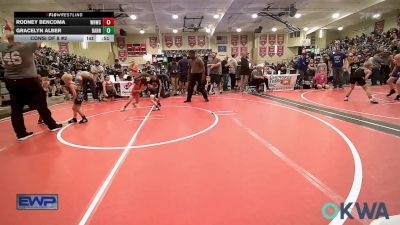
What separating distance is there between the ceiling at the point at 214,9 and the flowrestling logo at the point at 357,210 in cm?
1561

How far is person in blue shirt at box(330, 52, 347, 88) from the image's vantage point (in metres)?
11.9

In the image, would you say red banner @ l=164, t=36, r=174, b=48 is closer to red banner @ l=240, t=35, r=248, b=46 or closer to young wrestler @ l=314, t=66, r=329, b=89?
red banner @ l=240, t=35, r=248, b=46

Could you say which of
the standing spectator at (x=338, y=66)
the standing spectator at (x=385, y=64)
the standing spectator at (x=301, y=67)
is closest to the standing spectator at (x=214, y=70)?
the standing spectator at (x=301, y=67)

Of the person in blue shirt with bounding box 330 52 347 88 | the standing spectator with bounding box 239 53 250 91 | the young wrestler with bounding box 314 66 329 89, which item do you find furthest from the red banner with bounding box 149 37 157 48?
the person in blue shirt with bounding box 330 52 347 88

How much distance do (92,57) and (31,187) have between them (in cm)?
2787

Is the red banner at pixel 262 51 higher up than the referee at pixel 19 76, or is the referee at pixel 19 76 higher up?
the red banner at pixel 262 51

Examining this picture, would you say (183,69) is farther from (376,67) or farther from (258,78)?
(376,67)

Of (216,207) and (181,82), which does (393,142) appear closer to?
(216,207)

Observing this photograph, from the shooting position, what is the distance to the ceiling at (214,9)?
1639 cm

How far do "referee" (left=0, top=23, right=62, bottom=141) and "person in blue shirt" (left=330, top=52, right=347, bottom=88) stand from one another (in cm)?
1153

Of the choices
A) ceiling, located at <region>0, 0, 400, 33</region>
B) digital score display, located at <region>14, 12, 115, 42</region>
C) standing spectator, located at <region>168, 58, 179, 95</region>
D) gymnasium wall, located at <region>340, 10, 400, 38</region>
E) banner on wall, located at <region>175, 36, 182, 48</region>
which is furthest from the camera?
banner on wall, located at <region>175, 36, 182, 48</region>

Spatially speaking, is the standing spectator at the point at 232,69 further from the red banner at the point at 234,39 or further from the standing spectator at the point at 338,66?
the red banner at the point at 234,39

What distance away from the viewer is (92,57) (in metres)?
28.3

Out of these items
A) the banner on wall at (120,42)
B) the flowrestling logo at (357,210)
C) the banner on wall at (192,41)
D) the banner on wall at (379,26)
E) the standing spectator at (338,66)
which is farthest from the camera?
the banner on wall at (192,41)
